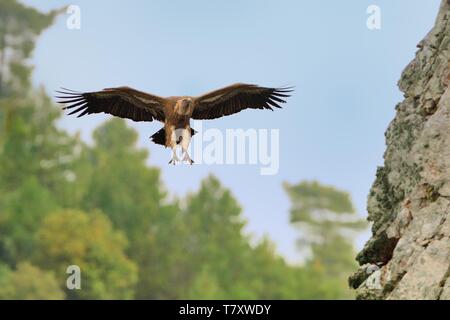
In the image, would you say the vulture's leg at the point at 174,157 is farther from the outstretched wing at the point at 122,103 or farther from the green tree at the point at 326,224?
the green tree at the point at 326,224

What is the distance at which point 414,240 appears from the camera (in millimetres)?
10109

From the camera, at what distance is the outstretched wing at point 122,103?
609 inches

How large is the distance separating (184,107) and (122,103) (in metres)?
1.33

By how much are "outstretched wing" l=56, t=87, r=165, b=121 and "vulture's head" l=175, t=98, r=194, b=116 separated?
1.83 feet

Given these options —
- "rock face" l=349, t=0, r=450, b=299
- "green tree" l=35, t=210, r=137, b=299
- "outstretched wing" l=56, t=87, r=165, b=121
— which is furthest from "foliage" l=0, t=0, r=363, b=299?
"rock face" l=349, t=0, r=450, b=299

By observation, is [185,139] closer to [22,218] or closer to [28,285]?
[28,285]

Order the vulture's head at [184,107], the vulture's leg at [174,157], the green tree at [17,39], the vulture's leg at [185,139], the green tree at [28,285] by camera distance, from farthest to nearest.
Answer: the green tree at [17,39] → the green tree at [28,285] → the vulture's head at [184,107] → the vulture's leg at [185,139] → the vulture's leg at [174,157]

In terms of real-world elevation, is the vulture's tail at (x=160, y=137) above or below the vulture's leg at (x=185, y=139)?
above

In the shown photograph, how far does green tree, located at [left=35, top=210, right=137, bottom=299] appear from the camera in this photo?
66.6 meters

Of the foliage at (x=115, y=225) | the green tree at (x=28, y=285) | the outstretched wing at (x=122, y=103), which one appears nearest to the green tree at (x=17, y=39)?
the foliage at (x=115, y=225)

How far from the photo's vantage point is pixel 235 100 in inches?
618

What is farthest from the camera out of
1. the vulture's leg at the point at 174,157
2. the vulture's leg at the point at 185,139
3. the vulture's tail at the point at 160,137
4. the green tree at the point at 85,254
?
the green tree at the point at 85,254

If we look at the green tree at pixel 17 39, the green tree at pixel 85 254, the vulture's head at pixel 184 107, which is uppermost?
the green tree at pixel 17 39
